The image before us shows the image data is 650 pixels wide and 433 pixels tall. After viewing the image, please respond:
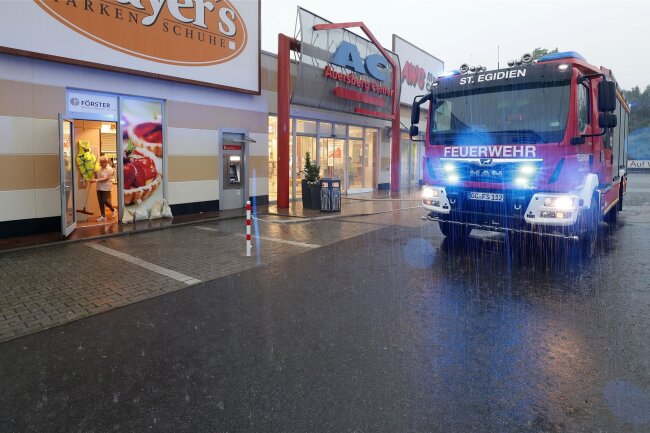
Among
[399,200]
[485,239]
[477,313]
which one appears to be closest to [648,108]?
[399,200]

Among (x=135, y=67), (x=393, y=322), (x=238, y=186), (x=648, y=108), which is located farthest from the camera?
(x=648, y=108)

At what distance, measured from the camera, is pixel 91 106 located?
11086 millimetres

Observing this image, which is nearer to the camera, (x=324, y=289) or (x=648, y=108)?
(x=324, y=289)

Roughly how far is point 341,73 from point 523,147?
11.0 metres

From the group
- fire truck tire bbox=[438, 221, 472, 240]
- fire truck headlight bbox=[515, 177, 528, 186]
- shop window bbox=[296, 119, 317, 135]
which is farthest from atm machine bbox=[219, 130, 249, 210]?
fire truck headlight bbox=[515, 177, 528, 186]

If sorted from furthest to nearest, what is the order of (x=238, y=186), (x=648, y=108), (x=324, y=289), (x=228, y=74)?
(x=648, y=108) → (x=238, y=186) → (x=228, y=74) → (x=324, y=289)

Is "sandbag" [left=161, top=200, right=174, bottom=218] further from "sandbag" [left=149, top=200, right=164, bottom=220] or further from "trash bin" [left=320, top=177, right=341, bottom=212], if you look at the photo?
"trash bin" [left=320, top=177, right=341, bottom=212]

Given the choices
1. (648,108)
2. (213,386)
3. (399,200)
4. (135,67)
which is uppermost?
(648,108)

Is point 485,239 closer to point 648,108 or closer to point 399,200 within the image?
point 399,200

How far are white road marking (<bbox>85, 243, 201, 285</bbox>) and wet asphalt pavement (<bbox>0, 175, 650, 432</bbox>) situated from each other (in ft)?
1.81

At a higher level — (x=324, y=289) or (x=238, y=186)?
(x=238, y=186)

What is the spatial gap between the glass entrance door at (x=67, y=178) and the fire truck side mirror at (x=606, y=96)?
10.1 m

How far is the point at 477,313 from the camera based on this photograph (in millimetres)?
5312

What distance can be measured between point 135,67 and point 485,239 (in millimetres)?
9551
